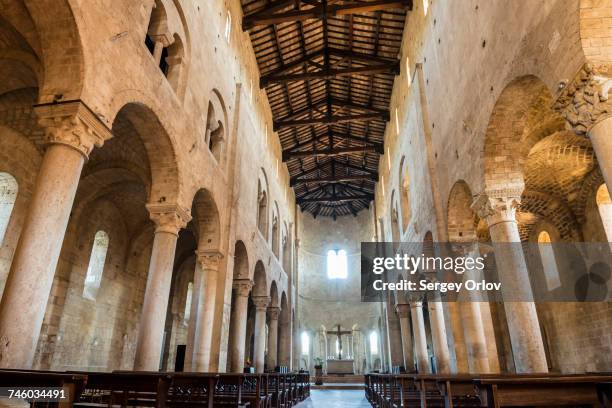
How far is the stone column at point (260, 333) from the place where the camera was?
57.1ft

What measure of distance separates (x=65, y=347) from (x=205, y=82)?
348 inches

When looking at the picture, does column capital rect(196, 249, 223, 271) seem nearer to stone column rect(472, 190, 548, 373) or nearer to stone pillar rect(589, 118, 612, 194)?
stone column rect(472, 190, 548, 373)

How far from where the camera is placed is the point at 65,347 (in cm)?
1182

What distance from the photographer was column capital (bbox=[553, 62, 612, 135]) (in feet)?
16.4

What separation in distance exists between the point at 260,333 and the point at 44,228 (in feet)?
46.6

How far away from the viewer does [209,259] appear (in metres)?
11.4

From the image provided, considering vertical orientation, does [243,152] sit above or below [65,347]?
above

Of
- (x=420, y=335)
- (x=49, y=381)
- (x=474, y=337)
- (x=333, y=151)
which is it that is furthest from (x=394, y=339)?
(x=49, y=381)

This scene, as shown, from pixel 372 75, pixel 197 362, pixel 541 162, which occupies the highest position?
pixel 372 75

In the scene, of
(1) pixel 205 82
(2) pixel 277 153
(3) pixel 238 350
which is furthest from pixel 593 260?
(2) pixel 277 153

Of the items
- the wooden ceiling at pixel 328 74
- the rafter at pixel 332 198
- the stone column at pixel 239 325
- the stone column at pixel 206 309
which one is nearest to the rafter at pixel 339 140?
the wooden ceiling at pixel 328 74

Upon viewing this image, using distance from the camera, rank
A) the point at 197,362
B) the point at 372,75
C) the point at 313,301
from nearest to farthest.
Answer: the point at 197,362, the point at 372,75, the point at 313,301

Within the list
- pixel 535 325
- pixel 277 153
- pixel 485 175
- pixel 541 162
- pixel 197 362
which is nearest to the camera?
pixel 535 325

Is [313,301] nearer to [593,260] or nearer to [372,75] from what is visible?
[372,75]
